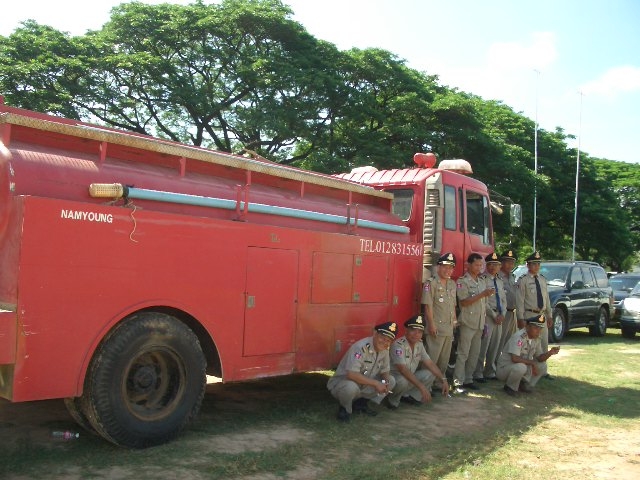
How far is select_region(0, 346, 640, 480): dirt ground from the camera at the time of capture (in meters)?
4.85

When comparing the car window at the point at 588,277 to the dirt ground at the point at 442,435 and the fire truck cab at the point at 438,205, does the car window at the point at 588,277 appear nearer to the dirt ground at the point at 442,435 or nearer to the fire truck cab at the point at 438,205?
the fire truck cab at the point at 438,205

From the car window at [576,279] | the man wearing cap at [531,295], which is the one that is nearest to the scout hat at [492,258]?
the man wearing cap at [531,295]

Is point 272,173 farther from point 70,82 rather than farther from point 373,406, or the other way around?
point 70,82

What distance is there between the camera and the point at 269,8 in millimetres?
20625

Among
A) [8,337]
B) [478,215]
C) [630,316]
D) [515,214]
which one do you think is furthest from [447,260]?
[630,316]

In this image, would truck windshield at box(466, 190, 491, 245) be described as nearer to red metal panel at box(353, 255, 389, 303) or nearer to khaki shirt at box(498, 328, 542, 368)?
khaki shirt at box(498, 328, 542, 368)

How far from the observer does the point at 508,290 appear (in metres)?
8.98

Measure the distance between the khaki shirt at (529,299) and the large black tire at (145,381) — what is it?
17.7 feet

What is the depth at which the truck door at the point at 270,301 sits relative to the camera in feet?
17.6

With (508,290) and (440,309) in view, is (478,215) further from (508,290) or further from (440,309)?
(440,309)

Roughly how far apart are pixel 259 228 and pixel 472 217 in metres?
4.16

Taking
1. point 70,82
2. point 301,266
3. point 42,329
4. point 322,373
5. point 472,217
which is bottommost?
point 322,373

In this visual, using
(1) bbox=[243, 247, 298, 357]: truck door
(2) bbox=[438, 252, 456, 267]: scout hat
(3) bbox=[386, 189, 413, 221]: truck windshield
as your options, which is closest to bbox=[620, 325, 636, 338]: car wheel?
(3) bbox=[386, 189, 413, 221]: truck windshield

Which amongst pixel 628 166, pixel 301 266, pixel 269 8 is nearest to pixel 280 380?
pixel 301 266
